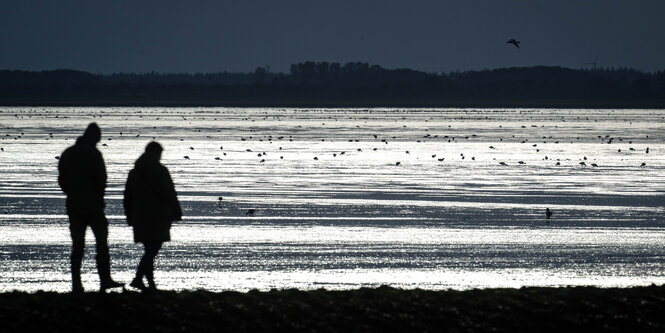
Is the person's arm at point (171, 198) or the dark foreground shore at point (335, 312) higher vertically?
the person's arm at point (171, 198)

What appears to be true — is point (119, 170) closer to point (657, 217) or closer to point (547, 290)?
point (657, 217)

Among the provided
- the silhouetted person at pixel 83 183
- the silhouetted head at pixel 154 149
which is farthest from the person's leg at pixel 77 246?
the silhouetted head at pixel 154 149

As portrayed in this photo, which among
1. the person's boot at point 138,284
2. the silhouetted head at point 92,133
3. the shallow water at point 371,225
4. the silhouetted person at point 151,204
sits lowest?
the shallow water at point 371,225

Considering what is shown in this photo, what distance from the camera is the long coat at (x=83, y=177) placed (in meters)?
10.7

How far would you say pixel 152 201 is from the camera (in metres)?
11.0

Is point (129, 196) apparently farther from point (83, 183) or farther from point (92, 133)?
point (92, 133)

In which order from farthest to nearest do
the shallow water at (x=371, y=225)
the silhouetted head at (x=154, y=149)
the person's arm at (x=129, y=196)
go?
the shallow water at (x=371, y=225), the person's arm at (x=129, y=196), the silhouetted head at (x=154, y=149)

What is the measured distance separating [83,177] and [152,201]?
2.24 ft

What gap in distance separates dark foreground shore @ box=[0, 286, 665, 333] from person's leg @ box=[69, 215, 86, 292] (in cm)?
82

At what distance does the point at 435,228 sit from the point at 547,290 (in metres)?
8.74

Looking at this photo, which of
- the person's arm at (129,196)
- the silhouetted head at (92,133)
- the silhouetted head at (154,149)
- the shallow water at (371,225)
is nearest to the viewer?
the silhouetted head at (92,133)

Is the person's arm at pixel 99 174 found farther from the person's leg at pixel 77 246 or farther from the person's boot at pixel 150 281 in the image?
the person's boot at pixel 150 281

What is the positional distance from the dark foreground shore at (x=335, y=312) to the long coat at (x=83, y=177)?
1.05 meters

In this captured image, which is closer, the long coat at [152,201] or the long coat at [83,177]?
the long coat at [83,177]
